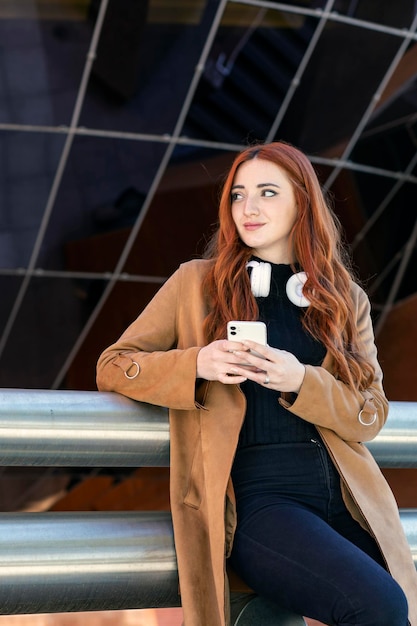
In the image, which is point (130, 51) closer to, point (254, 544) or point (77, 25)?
point (77, 25)

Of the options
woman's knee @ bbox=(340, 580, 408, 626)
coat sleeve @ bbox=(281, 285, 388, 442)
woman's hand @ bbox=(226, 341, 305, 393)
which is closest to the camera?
woman's knee @ bbox=(340, 580, 408, 626)

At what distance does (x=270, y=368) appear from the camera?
2969 millimetres

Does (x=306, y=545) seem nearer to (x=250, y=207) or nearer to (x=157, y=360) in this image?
(x=157, y=360)

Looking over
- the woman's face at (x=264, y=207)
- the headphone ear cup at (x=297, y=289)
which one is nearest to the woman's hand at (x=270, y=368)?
the headphone ear cup at (x=297, y=289)

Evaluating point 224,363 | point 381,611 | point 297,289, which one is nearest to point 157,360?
point 224,363

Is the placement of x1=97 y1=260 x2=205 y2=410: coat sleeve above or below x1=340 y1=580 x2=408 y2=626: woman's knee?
above

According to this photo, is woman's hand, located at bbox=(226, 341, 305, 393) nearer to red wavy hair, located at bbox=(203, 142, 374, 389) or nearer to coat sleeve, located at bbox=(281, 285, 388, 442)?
coat sleeve, located at bbox=(281, 285, 388, 442)

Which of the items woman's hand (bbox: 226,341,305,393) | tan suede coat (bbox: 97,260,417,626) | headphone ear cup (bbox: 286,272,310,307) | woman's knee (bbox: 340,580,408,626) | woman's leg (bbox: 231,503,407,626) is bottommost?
woman's knee (bbox: 340,580,408,626)

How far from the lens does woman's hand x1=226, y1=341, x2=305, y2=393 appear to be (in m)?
2.95

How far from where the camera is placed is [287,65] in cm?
1137

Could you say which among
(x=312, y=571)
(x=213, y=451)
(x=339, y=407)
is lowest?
(x=312, y=571)

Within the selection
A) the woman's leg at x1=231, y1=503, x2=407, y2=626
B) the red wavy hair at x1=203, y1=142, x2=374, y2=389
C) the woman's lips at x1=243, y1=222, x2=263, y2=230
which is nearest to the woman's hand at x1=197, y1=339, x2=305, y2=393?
the red wavy hair at x1=203, y1=142, x2=374, y2=389

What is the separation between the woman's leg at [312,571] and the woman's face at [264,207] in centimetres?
103

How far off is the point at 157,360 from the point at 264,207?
752 millimetres
